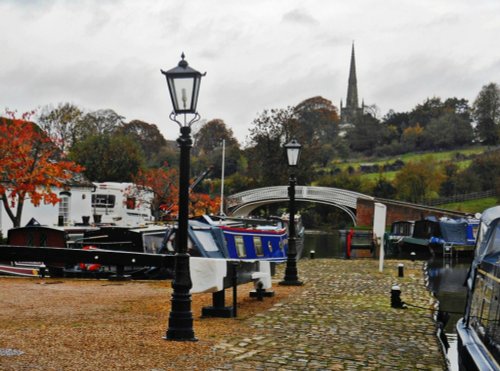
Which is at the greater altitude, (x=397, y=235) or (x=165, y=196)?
(x=165, y=196)

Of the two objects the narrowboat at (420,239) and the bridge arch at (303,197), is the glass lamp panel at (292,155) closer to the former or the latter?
the narrowboat at (420,239)

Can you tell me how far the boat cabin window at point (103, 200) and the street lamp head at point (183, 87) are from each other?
42.6 m

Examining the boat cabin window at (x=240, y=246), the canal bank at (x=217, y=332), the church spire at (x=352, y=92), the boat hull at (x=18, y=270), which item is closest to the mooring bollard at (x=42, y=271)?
the boat hull at (x=18, y=270)

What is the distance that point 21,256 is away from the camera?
376 inches

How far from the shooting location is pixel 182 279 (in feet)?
29.7

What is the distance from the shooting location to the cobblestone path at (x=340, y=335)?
814 cm

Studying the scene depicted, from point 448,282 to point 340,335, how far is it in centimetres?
1557

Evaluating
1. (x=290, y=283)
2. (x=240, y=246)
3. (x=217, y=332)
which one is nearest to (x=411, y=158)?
(x=240, y=246)

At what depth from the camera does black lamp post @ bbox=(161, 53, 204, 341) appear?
350 inches

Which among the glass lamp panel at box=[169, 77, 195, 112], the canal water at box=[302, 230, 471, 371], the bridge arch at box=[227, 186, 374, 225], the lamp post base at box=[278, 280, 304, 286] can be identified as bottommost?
the canal water at box=[302, 230, 471, 371]

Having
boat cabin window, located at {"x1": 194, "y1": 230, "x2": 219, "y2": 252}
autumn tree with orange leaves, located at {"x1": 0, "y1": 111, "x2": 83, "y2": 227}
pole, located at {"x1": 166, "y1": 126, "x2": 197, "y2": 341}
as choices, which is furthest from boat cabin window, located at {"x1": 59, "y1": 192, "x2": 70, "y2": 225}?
pole, located at {"x1": 166, "y1": 126, "x2": 197, "y2": 341}

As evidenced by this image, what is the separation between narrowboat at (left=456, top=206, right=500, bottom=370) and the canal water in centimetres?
183

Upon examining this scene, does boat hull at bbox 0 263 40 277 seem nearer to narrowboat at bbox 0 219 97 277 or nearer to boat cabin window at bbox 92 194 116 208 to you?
narrowboat at bbox 0 219 97 277

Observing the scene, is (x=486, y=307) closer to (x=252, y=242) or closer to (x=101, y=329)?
(x=101, y=329)
